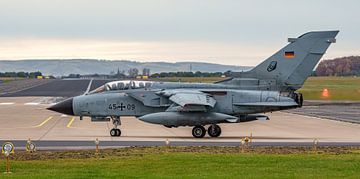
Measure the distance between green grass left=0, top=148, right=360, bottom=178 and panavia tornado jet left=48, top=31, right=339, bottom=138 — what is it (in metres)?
9.35

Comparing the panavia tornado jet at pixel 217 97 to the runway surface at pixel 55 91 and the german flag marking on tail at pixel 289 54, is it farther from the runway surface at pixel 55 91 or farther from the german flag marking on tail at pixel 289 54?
the runway surface at pixel 55 91

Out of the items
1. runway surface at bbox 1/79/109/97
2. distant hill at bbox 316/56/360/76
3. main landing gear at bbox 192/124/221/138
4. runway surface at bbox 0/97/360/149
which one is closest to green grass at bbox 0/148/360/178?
runway surface at bbox 0/97/360/149

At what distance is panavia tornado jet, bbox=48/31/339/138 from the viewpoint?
31.5 m

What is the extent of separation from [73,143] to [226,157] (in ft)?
30.1

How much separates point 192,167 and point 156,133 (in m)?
16.0

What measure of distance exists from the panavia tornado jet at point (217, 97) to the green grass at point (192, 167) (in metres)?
9.35

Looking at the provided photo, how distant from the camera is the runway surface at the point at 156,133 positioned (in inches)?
1145

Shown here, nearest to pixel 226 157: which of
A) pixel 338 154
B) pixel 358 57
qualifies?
pixel 338 154

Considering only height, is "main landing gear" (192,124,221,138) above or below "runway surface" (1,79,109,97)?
below

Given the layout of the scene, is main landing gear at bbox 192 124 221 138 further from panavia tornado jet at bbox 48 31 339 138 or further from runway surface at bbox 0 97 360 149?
runway surface at bbox 0 97 360 149

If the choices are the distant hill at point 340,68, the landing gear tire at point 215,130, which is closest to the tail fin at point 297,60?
the landing gear tire at point 215,130

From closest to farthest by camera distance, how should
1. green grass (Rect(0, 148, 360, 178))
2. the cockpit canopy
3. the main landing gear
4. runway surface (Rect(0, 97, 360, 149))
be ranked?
1. green grass (Rect(0, 148, 360, 178))
2. runway surface (Rect(0, 97, 360, 149))
3. the main landing gear
4. the cockpit canopy

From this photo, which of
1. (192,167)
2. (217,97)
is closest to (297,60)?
(217,97)

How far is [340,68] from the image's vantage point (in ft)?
641
